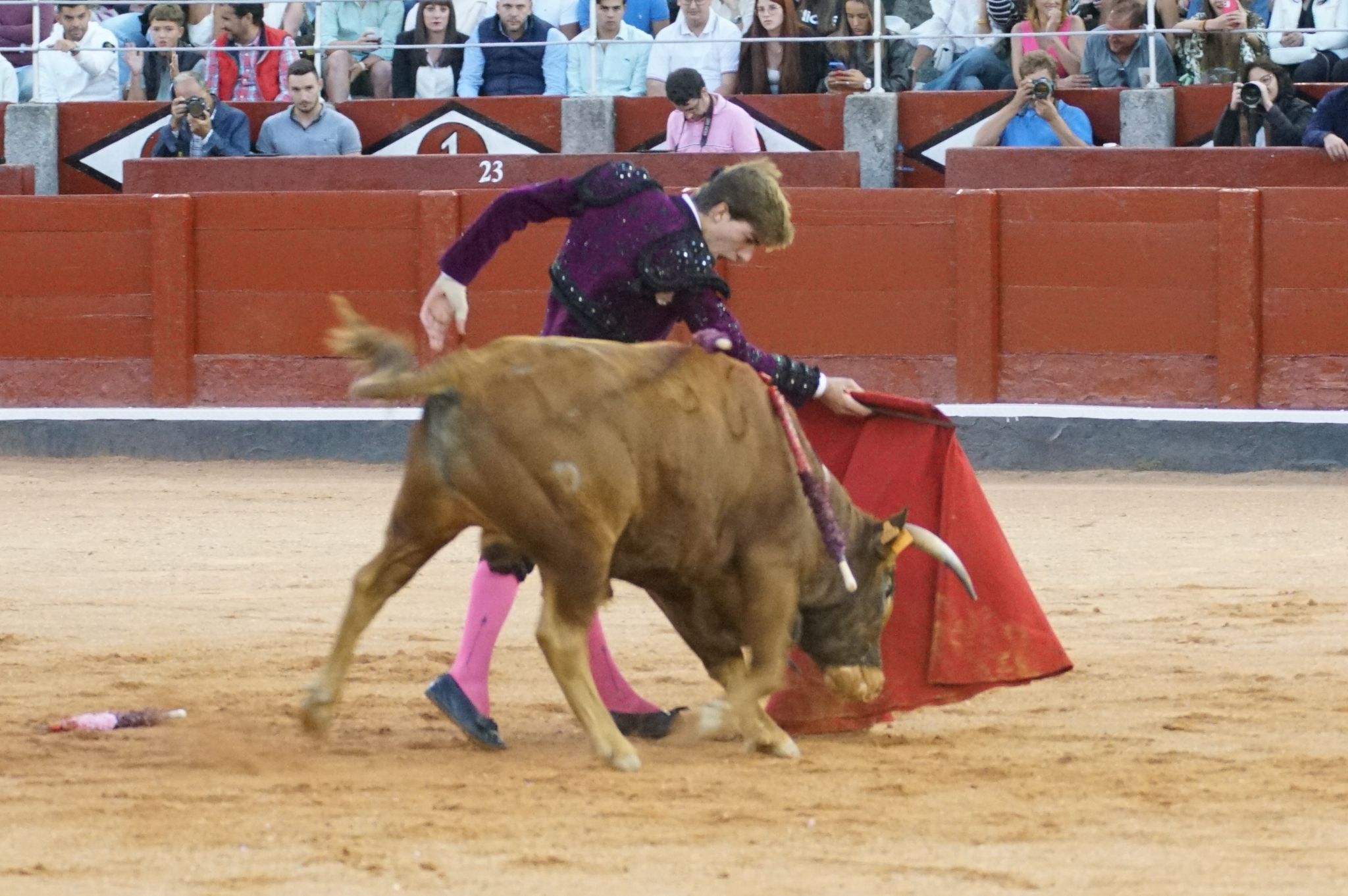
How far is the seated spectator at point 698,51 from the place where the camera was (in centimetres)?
925

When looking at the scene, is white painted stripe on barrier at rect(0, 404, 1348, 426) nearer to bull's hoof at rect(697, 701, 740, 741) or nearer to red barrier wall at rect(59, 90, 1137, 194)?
red barrier wall at rect(59, 90, 1137, 194)

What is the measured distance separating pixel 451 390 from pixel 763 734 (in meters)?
0.95

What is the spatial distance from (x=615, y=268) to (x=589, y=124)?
573 centimetres

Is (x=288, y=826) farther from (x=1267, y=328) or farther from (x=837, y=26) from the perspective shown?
(x=837, y=26)

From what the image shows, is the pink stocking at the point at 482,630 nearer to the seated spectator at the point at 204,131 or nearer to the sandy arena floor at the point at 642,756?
the sandy arena floor at the point at 642,756

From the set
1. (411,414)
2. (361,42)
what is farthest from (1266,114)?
(361,42)

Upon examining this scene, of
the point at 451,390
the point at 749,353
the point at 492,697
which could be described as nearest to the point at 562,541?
the point at 451,390

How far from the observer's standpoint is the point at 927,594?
14.0 ft

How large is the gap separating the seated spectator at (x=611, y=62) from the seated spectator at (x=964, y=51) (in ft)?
4.16

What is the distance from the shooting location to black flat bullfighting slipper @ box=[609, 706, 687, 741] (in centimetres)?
416

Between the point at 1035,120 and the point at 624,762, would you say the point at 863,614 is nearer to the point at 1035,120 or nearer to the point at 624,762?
the point at 624,762

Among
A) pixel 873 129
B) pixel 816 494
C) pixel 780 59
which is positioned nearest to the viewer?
pixel 816 494

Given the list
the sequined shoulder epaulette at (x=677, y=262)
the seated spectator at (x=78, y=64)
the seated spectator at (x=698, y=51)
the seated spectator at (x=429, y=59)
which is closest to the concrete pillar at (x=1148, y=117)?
the seated spectator at (x=698, y=51)

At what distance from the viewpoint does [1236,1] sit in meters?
8.66
